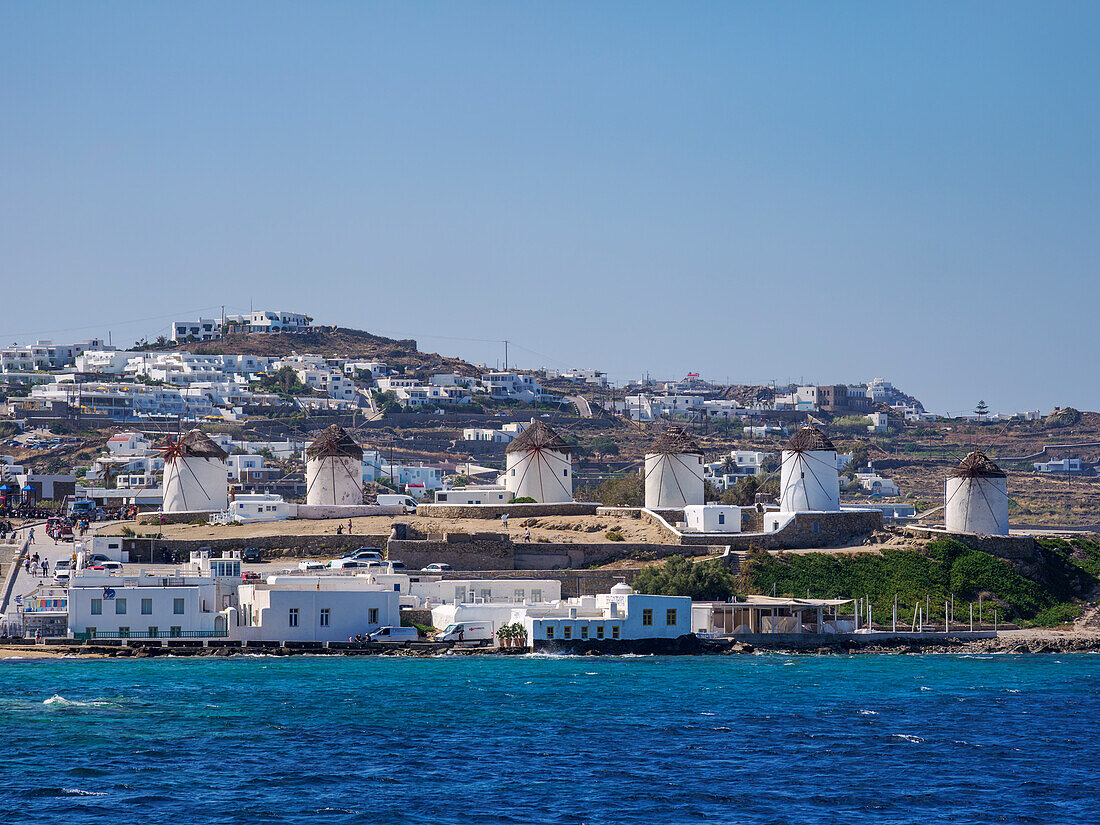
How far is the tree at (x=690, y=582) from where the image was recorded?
5012 centimetres

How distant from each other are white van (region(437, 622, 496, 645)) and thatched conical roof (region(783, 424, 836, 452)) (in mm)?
18431

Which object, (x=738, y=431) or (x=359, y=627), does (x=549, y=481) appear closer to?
(x=359, y=627)

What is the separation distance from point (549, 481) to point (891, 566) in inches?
650

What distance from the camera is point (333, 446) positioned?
66.0 metres

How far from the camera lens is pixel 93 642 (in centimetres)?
4491

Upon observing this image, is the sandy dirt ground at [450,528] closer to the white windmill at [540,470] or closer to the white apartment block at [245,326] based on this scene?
the white windmill at [540,470]

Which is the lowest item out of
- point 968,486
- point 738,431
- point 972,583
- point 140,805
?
point 140,805

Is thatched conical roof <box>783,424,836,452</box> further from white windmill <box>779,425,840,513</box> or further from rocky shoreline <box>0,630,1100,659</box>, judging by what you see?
rocky shoreline <box>0,630,1100,659</box>

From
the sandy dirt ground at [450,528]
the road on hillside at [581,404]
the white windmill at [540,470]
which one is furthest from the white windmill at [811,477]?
the road on hillside at [581,404]

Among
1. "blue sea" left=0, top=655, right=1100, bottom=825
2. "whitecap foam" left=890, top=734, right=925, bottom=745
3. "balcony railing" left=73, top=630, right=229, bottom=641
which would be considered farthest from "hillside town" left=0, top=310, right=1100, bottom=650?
"whitecap foam" left=890, top=734, right=925, bottom=745

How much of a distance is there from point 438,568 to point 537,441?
Result: 1385 centimetres

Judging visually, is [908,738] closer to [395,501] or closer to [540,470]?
[540,470]

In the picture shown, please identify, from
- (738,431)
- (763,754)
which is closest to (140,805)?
(763,754)

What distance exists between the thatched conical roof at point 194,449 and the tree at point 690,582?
22.6 m
